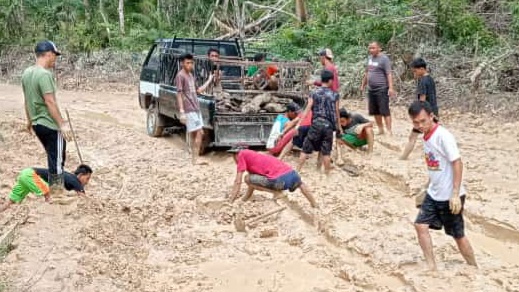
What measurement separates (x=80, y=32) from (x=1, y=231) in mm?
18212

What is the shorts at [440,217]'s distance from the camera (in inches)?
195

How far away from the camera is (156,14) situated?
25.1m

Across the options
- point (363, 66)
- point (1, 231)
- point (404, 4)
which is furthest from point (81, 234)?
point (404, 4)

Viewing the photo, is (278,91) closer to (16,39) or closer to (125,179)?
(125,179)

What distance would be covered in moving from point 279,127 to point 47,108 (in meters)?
3.62

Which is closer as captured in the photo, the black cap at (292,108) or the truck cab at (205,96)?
the black cap at (292,108)

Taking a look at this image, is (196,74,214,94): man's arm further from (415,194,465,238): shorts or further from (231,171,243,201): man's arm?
(415,194,465,238): shorts

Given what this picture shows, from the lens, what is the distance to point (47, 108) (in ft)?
Answer: 20.4

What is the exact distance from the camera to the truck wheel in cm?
1111

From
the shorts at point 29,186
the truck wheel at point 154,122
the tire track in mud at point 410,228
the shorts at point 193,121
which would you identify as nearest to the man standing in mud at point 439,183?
the tire track in mud at point 410,228

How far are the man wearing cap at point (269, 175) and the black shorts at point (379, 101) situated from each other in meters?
3.36

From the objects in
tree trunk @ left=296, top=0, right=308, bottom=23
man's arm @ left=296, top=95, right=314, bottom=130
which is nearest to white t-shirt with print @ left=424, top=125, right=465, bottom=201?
man's arm @ left=296, top=95, right=314, bottom=130

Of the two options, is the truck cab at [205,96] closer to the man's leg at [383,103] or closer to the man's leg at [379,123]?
the man's leg at [383,103]

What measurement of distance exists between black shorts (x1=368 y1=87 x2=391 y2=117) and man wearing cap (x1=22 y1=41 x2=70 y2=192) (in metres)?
5.07
